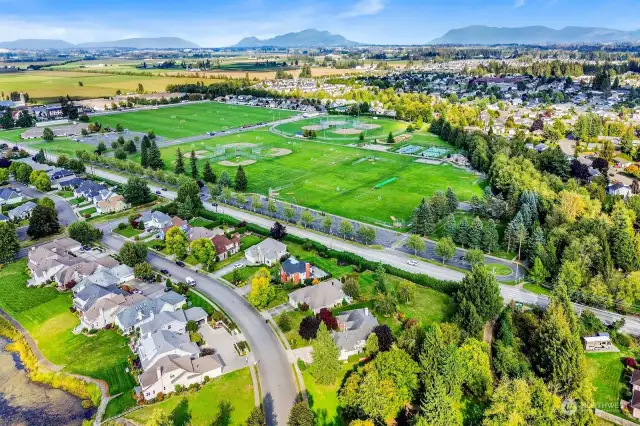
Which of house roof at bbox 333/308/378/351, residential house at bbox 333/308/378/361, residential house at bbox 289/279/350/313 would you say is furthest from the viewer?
residential house at bbox 289/279/350/313

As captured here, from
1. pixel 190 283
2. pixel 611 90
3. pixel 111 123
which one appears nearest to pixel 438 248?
pixel 190 283

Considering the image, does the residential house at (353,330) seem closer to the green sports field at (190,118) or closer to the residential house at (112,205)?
the residential house at (112,205)

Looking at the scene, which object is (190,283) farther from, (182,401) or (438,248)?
(438,248)

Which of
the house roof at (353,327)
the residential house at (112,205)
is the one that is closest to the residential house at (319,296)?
the house roof at (353,327)

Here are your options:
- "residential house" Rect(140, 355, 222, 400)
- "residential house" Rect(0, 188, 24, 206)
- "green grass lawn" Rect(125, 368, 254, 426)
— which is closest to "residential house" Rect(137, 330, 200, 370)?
"residential house" Rect(140, 355, 222, 400)

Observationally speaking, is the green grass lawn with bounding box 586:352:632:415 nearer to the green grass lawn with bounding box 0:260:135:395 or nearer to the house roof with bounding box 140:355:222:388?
the house roof with bounding box 140:355:222:388
